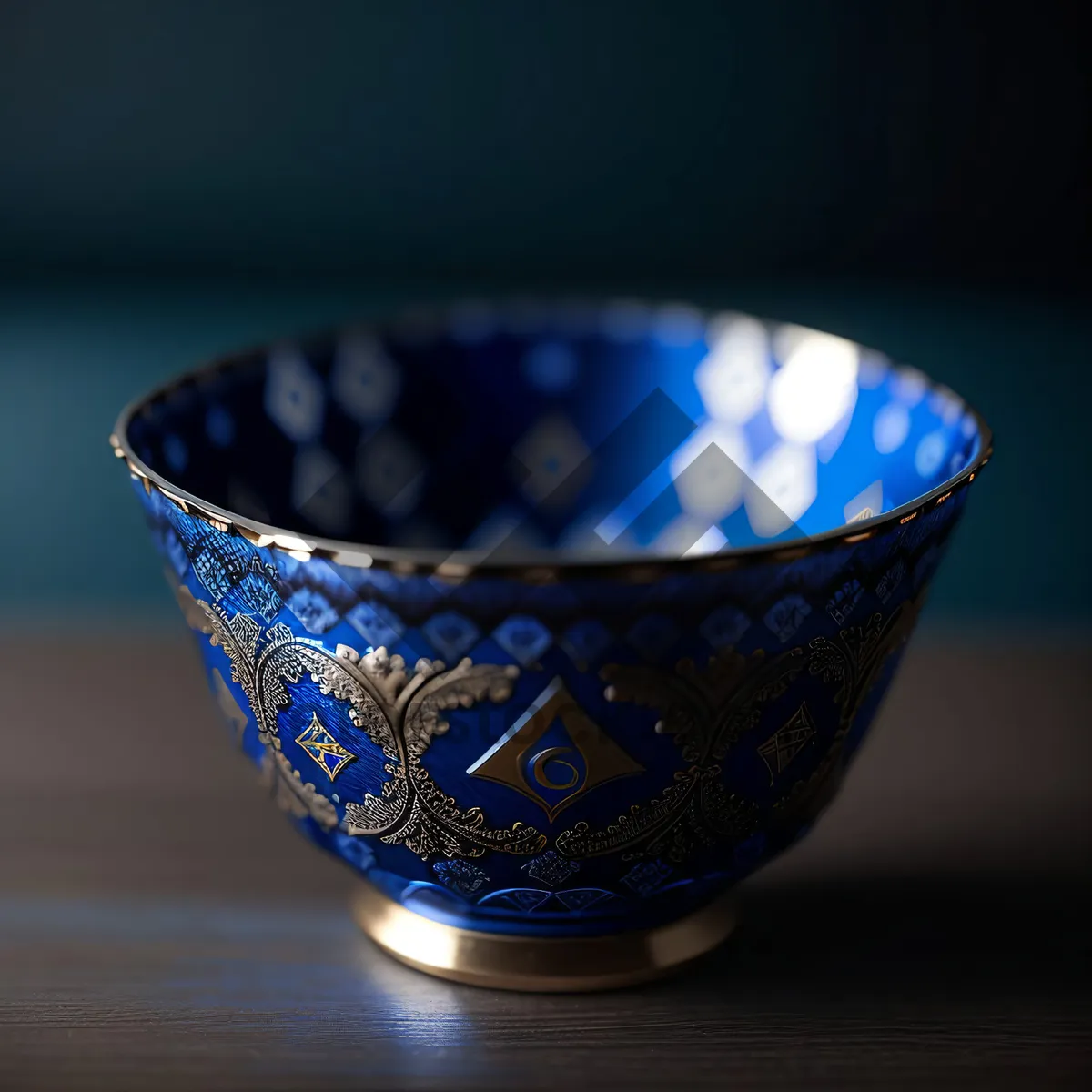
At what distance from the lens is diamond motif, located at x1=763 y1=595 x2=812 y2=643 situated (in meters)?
0.42

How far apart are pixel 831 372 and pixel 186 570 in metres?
0.29

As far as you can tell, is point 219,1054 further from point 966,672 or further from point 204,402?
point 966,672

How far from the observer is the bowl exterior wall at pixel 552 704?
41 centimetres

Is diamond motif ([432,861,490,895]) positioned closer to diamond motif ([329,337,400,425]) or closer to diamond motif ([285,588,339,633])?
diamond motif ([285,588,339,633])

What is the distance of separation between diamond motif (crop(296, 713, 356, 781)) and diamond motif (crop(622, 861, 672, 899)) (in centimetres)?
9

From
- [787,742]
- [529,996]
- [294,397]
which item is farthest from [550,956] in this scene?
[294,397]

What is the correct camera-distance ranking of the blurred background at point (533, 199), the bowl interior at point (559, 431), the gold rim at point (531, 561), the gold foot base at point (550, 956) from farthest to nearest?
the blurred background at point (533, 199)
the bowl interior at point (559, 431)
the gold foot base at point (550, 956)
the gold rim at point (531, 561)

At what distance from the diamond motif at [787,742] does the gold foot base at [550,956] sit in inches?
3.7

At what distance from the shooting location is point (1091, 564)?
968mm

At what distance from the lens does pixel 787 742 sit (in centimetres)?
46

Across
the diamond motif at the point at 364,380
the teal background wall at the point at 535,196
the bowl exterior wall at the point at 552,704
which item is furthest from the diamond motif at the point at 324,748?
the teal background wall at the point at 535,196

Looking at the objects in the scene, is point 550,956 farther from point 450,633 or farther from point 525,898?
point 450,633

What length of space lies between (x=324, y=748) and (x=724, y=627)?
0.42 ft

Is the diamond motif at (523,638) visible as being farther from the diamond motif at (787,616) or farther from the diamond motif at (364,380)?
the diamond motif at (364,380)
